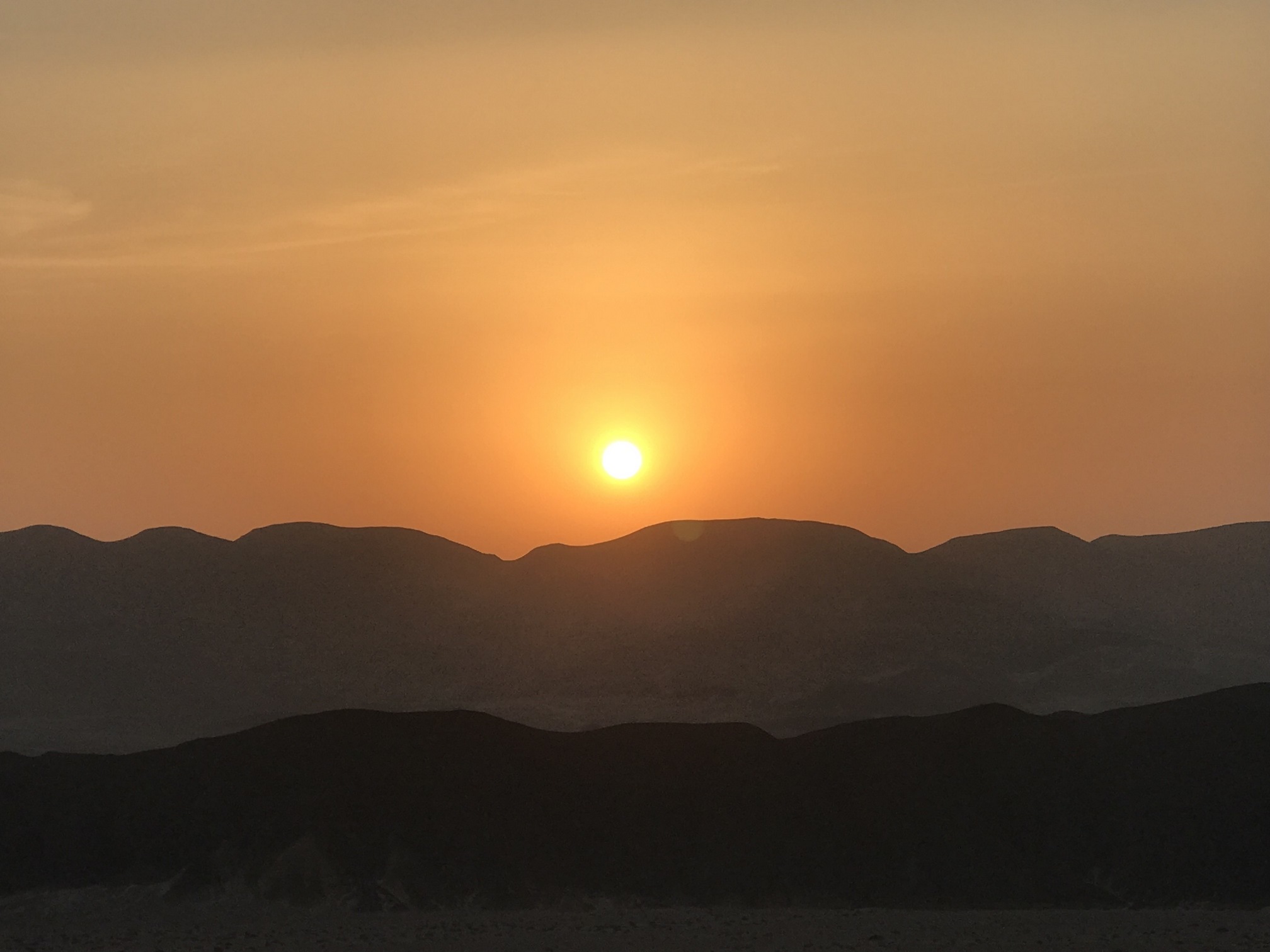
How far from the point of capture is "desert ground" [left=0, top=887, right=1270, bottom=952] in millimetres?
29781

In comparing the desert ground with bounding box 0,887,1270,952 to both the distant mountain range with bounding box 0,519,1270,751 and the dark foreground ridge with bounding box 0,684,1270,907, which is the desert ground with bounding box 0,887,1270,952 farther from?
the distant mountain range with bounding box 0,519,1270,751

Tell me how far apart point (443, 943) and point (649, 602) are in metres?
70.2

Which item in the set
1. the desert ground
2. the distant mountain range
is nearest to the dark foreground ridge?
the desert ground

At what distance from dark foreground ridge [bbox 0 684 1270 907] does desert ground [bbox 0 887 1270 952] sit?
26.0 inches

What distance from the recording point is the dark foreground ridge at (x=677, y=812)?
33.9m

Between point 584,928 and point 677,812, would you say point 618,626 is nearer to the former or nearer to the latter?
point 677,812

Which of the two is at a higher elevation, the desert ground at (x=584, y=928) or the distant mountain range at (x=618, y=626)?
the distant mountain range at (x=618, y=626)

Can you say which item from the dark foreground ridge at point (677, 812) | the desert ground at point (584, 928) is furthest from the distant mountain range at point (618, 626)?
the desert ground at point (584, 928)

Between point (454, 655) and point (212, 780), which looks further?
point (454, 655)

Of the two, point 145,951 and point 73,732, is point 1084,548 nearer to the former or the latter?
point 73,732

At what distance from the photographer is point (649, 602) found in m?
100

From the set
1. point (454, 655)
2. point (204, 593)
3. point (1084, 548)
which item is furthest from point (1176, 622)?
point (204, 593)

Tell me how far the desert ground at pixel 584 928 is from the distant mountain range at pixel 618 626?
44.7 metres

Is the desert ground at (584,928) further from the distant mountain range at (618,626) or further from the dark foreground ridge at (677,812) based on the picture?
the distant mountain range at (618,626)
